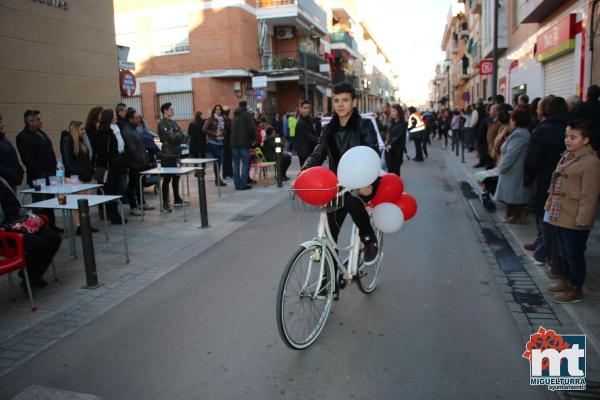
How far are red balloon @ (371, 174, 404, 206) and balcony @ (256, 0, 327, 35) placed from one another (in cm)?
2707

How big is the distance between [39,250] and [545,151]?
18.2 feet

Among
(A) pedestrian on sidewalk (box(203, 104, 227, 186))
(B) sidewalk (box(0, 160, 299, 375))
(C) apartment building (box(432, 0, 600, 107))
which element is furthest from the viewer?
(A) pedestrian on sidewalk (box(203, 104, 227, 186))

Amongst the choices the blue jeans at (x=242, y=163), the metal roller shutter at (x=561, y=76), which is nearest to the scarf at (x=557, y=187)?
the blue jeans at (x=242, y=163)

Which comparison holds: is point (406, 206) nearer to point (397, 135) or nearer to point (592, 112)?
point (592, 112)

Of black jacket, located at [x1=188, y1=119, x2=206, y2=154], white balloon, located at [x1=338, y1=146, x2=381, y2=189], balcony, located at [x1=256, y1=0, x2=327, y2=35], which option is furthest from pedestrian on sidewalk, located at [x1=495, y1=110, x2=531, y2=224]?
balcony, located at [x1=256, y1=0, x2=327, y2=35]

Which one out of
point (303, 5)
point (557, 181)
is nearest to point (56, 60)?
point (557, 181)

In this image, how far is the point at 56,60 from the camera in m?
12.2

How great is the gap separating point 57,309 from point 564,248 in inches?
194

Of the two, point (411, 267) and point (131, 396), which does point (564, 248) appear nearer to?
point (411, 267)

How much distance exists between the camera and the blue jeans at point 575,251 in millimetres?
4621

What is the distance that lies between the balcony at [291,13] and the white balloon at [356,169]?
90.5 feet

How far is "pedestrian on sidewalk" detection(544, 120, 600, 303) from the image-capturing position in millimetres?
4457

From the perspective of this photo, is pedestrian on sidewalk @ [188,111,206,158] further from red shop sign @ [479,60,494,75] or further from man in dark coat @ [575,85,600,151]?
red shop sign @ [479,60,494,75]

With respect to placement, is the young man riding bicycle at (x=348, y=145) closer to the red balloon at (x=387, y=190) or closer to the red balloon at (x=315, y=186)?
the red balloon at (x=387, y=190)
